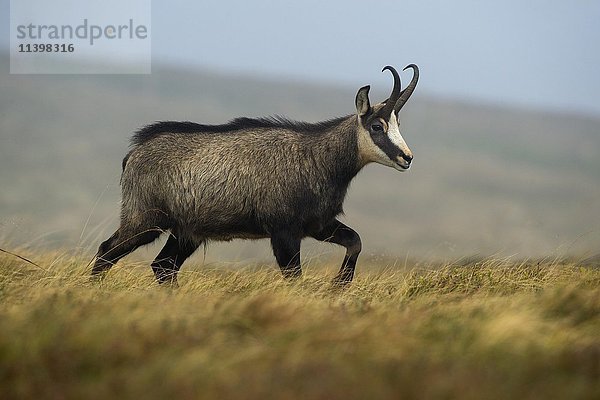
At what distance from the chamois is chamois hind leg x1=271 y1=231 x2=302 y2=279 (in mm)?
12

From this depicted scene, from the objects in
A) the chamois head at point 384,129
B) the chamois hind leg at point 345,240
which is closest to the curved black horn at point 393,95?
the chamois head at point 384,129

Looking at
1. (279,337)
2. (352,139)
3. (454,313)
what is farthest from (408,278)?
(279,337)

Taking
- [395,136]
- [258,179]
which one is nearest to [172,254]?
[258,179]

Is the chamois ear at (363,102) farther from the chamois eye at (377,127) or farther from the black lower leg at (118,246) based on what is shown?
the black lower leg at (118,246)

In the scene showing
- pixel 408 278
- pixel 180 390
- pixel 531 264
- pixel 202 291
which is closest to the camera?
pixel 180 390

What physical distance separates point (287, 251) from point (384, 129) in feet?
6.11

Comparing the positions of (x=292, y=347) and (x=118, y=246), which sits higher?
(x=292, y=347)

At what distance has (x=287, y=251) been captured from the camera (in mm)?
10383

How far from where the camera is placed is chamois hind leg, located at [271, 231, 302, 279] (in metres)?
10.4

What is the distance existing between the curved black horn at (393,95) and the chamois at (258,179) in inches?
0.5

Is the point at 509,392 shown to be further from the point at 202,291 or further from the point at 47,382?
the point at 202,291

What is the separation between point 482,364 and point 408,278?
14.0 feet

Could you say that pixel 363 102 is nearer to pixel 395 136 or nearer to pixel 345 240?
pixel 395 136

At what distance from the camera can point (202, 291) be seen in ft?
31.5
